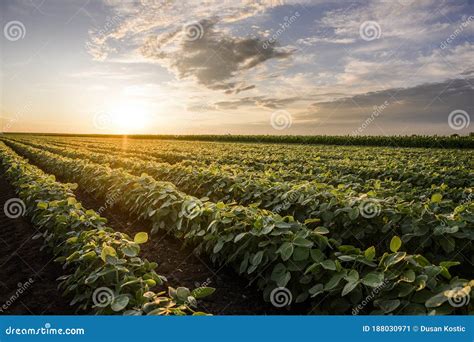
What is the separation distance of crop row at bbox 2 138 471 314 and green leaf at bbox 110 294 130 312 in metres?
1.35

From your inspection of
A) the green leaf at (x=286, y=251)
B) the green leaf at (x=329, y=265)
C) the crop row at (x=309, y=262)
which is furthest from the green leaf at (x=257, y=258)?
the green leaf at (x=329, y=265)

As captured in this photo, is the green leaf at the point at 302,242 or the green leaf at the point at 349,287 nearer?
the green leaf at the point at 349,287

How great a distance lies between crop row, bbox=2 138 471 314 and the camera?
2.72 meters

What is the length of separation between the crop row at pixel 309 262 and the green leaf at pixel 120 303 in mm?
1351

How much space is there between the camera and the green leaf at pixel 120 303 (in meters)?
2.66

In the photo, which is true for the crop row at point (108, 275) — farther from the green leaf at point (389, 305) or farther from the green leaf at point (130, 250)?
the green leaf at point (389, 305)

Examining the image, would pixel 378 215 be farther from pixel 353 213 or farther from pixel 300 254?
pixel 300 254

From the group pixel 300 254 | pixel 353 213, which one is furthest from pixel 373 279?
pixel 353 213

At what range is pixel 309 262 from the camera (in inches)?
139

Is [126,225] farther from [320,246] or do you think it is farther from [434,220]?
[434,220]

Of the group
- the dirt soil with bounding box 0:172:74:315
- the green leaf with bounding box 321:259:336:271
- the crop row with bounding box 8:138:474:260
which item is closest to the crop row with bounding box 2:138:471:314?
the green leaf with bounding box 321:259:336:271

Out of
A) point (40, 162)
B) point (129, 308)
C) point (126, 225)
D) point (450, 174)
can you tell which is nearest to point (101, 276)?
point (129, 308)

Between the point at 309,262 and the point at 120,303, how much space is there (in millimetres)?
1700

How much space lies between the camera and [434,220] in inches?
171
